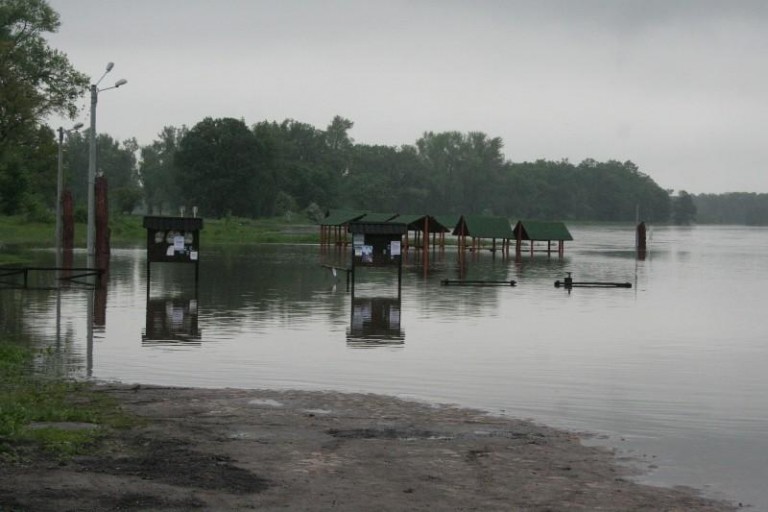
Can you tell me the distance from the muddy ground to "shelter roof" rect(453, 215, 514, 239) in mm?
64692

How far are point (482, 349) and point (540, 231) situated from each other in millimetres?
62118

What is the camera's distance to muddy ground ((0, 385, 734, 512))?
28.9 ft

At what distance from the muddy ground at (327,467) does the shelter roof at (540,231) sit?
6810 cm

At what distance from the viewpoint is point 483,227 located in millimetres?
80562

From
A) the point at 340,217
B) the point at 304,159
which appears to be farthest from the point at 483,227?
the point at 304,159

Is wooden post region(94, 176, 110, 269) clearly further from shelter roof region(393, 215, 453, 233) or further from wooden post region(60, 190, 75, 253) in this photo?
shelter roof region(393, 215, 453, 233)

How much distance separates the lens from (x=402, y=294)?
35625 mm

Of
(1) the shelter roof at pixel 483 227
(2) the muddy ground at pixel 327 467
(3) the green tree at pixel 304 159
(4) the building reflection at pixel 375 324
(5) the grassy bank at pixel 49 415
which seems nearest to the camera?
(2) the muddy ground at pixel 327 467

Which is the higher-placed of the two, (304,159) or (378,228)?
(304,159)

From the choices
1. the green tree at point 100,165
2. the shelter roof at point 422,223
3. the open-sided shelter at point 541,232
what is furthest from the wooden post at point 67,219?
the green tree at point 100,165

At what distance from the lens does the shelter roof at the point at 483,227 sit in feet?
255

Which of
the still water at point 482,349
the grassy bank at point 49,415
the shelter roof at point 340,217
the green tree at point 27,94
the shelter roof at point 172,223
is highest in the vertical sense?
the green tree at point 27,94

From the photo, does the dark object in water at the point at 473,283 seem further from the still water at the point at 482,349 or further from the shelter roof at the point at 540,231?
the shelter roof at the point at 540,231

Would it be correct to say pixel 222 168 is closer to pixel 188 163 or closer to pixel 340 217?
pixel 188 163
